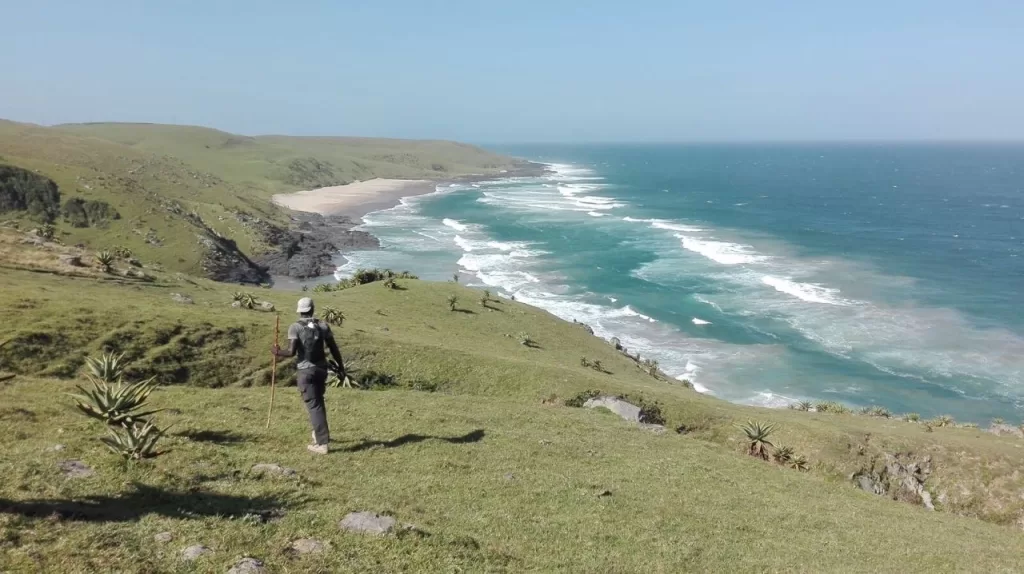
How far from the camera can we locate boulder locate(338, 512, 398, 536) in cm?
977

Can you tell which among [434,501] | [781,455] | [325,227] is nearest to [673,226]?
[325,227]

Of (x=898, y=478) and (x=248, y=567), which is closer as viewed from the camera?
(x=248, y=567)

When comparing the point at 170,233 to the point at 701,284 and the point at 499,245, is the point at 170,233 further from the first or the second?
the point at 701,284

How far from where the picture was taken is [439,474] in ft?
44.4

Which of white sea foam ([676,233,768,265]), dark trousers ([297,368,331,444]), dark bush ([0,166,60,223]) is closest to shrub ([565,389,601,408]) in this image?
dark trousers ([297,368,331,444])

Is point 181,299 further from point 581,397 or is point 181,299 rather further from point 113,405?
point 113,405

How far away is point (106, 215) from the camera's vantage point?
2879 inches

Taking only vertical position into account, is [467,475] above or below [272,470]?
below

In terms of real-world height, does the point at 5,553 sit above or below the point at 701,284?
above

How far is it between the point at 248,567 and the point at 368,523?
7.60 ft

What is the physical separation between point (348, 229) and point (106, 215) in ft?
182

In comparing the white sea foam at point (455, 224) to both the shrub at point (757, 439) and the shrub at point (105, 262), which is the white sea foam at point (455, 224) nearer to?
the shrub at point (105, 262)

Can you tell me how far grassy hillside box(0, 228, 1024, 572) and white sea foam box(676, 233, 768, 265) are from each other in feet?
229

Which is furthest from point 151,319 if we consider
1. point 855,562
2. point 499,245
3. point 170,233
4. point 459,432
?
point 499,245
